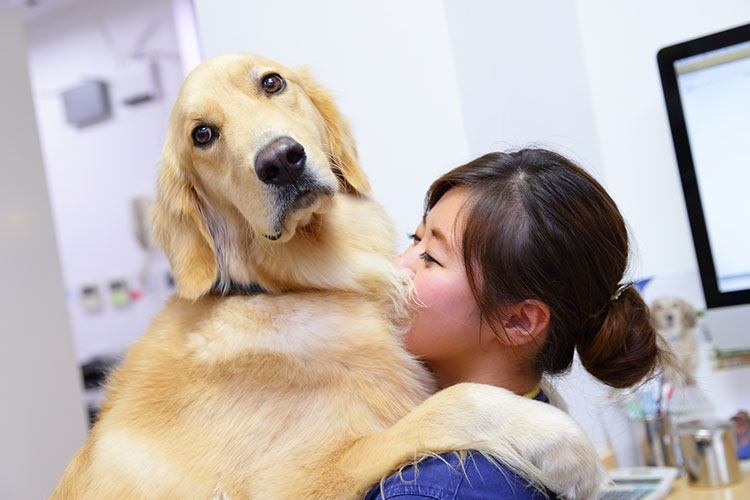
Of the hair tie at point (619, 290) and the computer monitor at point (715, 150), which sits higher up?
the computer monitor at point (715, 150)

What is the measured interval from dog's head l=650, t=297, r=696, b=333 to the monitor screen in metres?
0.17

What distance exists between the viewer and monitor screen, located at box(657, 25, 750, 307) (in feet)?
6.10

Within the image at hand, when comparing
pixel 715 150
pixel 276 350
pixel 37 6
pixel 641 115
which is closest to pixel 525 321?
pixel 276 350

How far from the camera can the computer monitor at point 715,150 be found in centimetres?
186

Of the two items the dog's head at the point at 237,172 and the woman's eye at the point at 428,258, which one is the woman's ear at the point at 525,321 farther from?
the dog's head at the point at 237,172

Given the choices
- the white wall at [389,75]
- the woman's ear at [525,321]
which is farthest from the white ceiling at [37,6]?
the woman's ear at [525,321]

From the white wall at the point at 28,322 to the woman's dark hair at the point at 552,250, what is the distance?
9.32 feet

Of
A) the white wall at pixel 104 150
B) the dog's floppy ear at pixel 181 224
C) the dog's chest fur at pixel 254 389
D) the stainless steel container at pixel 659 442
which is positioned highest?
the white wall at pixel 104 150

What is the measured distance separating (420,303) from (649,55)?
4.53 feet

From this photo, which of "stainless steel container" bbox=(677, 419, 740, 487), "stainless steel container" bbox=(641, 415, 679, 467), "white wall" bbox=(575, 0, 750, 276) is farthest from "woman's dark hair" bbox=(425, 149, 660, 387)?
"white wall" bbox=(575, 0, 750, 276)

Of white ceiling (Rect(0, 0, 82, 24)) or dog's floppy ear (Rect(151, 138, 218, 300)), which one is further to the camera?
white ceiling (Rect(0, 0, 82, 24))

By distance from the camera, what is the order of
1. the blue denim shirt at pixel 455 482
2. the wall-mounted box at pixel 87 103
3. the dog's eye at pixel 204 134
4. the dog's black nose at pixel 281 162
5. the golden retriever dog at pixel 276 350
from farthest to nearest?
1. the wall-mounted box at pixel 87 103
2. the dog's eye at pixel 204 134
3. the dog's black nose at pixel 281 162
4. the golden retriever dog at pixel 276 350
5. the blue denim shirt at pixel 455 482

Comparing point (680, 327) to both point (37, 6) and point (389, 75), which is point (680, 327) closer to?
point (389, 75)

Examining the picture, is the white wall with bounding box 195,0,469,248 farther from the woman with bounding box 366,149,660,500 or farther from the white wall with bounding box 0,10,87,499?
the white wall with bounding box 0,10,87,499
